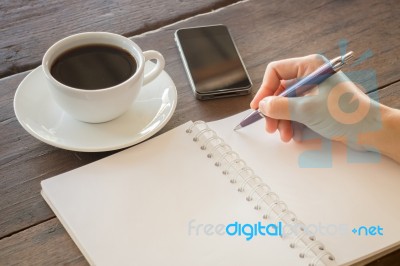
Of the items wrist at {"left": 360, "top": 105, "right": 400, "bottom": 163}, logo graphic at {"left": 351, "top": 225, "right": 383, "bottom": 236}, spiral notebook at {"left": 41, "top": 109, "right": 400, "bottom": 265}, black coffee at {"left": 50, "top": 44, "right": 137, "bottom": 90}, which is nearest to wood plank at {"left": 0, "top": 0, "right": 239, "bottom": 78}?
black coffee at {"left": 50, "top": 44, "right": 137, "bottom": 90}

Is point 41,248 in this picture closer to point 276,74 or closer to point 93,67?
point 93,67

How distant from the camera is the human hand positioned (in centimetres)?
82

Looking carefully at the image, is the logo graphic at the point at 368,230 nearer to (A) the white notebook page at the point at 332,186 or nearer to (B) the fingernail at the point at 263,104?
(A) the white notebook page at the point at 332,186

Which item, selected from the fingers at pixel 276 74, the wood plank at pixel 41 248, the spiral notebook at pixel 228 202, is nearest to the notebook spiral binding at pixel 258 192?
the spiral notebook at pixel 228 202

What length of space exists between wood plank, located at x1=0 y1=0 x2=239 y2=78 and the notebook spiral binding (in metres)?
0.28

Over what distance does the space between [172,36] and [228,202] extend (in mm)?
369

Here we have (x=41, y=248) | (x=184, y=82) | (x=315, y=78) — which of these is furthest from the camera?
(x=184, y=82)

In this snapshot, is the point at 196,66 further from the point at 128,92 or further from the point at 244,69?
the point at 128,92

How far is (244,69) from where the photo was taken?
0.94m

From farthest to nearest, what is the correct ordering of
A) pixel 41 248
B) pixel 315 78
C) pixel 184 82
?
pixel 184 82 → pixel 315 78 → pixel 41 248

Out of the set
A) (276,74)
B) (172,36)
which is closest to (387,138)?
(276,74)

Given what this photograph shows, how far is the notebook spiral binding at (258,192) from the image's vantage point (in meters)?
0.71

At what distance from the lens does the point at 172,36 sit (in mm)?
1000

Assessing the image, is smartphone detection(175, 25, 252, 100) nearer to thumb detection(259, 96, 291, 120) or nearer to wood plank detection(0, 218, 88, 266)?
thumb detection(259, 96, 291, 120)
